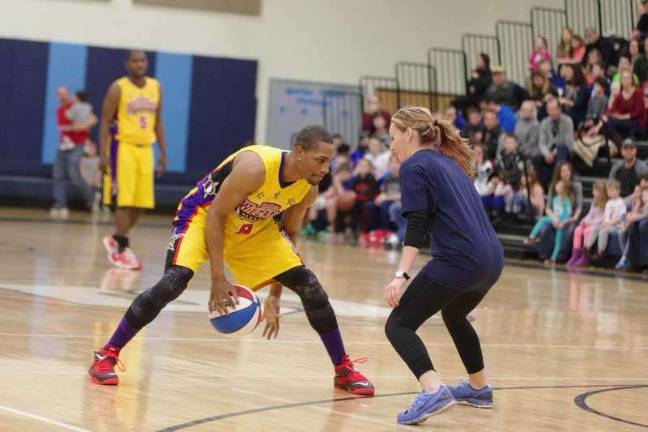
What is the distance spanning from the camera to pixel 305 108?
83.3 ft

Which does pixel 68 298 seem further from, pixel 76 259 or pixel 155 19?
pixel 155 19

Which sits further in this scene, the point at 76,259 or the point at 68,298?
the point at 76,259

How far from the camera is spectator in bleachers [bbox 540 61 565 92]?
67.7ft

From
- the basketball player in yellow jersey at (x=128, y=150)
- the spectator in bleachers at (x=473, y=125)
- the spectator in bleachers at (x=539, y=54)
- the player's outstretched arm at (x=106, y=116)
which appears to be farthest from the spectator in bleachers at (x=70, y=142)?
the player's outstretched arm at (x=106, y=116)

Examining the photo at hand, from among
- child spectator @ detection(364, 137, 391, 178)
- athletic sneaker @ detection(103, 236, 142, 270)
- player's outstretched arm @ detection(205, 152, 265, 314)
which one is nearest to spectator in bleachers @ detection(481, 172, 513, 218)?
child spectator @ detection(364, 137, 391, 178)

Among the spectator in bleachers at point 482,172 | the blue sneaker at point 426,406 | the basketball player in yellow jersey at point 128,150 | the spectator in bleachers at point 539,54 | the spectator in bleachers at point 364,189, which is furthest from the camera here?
the spectator in bleachers at point 539,54

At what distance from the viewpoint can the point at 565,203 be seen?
17297mm

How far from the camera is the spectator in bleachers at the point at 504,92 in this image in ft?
68.8

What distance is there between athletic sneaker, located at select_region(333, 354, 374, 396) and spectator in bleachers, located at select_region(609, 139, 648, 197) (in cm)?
1070

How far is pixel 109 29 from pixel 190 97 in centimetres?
196

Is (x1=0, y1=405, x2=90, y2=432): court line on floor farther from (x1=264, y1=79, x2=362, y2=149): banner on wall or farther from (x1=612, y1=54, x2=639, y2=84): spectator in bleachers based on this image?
(x1=264, y1=79, x2=362, y2=149): banner on wall

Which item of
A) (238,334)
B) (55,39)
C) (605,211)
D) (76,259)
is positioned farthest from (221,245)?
(55,39)

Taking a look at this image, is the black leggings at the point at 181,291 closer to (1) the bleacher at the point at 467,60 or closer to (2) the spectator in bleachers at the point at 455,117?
(2) the spectator in bleachers at the point at 455,117

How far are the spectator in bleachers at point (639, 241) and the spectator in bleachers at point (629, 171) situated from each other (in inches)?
19.2
